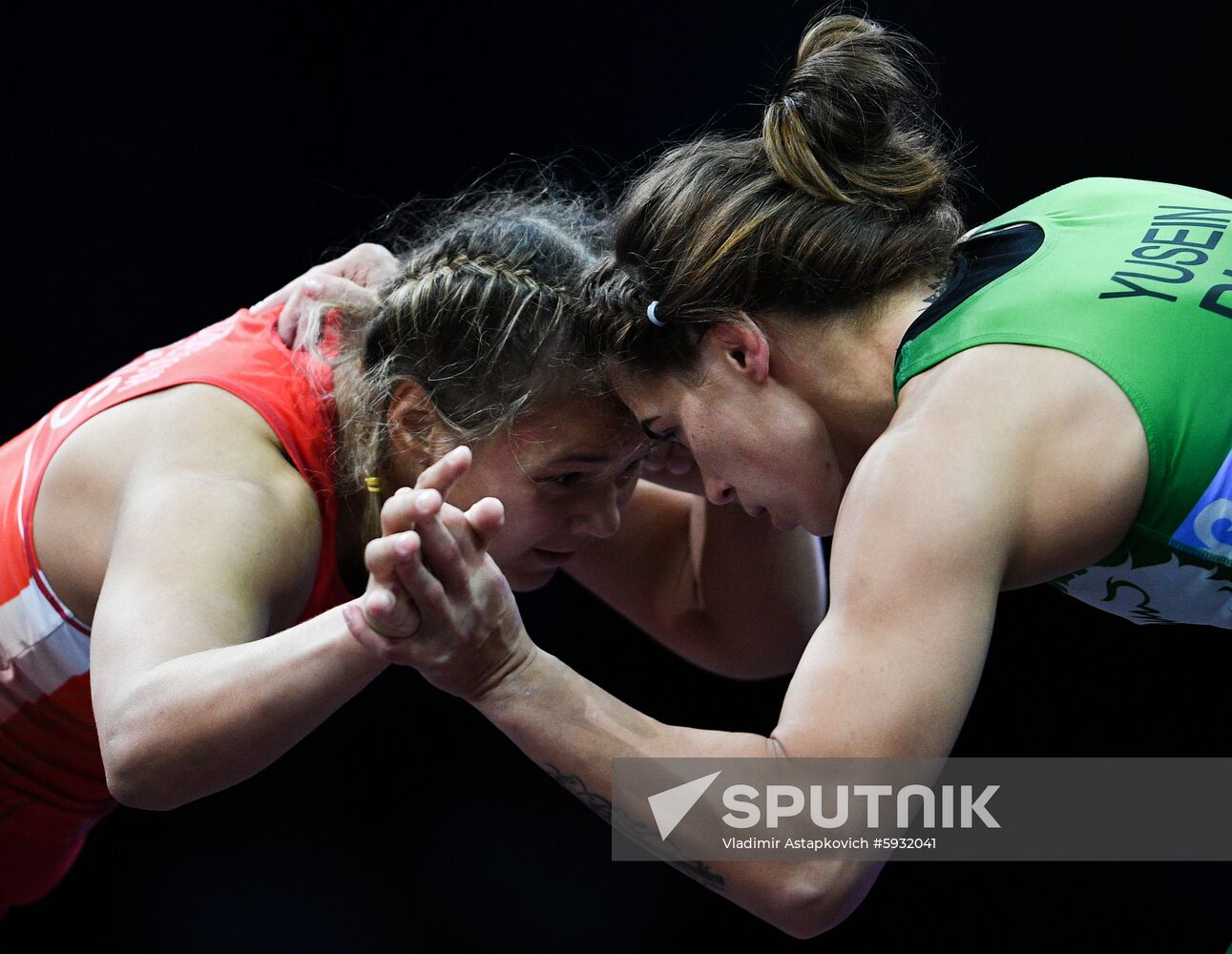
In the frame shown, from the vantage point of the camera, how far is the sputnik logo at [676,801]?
4.15 ft

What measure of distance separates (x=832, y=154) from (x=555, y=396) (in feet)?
1.57

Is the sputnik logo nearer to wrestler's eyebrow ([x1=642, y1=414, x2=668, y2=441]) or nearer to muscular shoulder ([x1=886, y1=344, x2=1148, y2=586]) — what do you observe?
muscular shoulder ([x1=886, y1=344, x2=1148, y2=586])

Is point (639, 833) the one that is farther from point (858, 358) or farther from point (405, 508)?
point (858, 358)

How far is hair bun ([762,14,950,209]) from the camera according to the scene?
4.94 ft

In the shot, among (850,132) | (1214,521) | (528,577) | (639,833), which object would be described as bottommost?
(528,577)

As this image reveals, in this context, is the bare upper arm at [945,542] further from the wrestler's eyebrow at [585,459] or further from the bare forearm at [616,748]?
the wrestler's eyebrow at [585,459]

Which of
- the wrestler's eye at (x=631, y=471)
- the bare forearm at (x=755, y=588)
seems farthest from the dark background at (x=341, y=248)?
the wrestler's eye at (x=631, y=471)

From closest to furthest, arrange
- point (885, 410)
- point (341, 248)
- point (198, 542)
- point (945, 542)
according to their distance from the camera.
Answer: point (945, 542), point (198, 542), point (885, 410), point (341, 248)

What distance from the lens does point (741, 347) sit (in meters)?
1.54

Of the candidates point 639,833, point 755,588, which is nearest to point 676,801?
point 639,833

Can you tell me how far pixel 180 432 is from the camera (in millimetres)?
1543

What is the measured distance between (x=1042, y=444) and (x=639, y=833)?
0.52 meters

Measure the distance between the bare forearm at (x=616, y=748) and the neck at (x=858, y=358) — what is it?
42cm

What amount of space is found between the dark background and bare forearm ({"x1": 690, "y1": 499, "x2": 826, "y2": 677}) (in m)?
0.68
